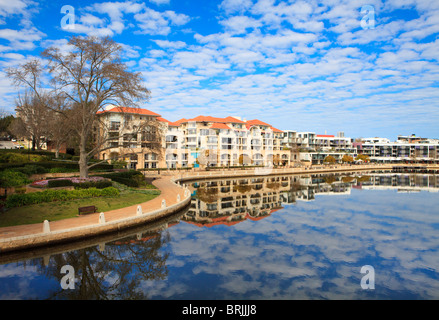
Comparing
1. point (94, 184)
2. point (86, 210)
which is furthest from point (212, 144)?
point (86, 210)

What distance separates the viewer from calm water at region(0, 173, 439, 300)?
11.4m

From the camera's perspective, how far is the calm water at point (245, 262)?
11.4 meters

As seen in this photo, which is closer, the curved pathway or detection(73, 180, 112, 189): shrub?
the curved pathway

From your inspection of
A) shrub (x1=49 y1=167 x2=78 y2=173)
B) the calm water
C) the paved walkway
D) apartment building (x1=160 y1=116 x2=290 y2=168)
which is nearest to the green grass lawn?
the paved walkway

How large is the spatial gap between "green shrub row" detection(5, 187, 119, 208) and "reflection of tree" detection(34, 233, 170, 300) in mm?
7650

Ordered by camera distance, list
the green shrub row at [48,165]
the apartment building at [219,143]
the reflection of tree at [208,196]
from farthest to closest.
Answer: the apartment building at [219,143] < the reflection of tree at [208,196] < the green shrub row at [48,165]

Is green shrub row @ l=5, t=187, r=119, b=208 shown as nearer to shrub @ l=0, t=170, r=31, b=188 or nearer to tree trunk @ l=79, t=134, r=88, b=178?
tree trunk @ l=79, t=134, r=88, b=178

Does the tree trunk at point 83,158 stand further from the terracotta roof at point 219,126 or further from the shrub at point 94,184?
the terracotta roof at point 219,126

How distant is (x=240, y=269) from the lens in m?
13.5

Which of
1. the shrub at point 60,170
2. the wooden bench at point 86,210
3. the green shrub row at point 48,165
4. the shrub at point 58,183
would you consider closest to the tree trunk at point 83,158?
the shrub at point 58,183

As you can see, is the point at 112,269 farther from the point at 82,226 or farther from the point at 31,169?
the point at 31,169

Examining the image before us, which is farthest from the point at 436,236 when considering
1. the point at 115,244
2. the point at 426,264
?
the point at 115,244

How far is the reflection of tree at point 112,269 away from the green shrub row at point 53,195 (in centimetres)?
765
